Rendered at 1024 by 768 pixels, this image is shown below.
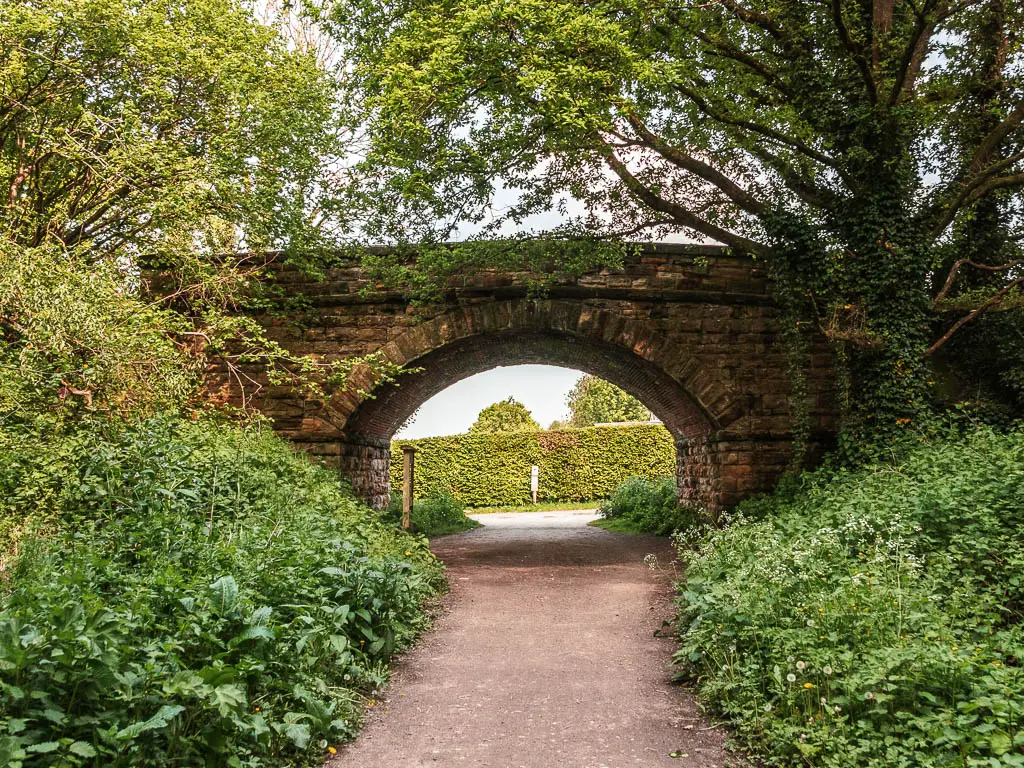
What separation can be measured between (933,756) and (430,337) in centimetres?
779

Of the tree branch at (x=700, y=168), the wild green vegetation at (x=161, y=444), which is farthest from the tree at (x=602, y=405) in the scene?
the wild green vegetation at (x=161, y=444)

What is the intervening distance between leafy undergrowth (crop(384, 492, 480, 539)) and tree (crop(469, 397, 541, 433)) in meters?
20.3

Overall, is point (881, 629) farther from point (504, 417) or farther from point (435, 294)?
point (504, 417)

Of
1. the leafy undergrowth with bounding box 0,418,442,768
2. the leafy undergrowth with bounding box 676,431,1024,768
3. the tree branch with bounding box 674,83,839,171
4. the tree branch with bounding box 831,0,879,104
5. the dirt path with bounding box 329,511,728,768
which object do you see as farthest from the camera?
the tree branch with bounding box 674,83,839,171

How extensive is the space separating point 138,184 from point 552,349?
6149 millimetres

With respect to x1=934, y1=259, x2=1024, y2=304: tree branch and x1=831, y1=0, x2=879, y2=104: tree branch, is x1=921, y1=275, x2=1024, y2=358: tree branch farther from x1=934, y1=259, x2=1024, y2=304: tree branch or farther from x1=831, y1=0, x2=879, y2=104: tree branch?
x1=831, y1=0, x2=879, y2=104: tree branch

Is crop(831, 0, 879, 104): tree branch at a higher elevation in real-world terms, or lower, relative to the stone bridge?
higher

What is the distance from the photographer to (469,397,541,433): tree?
37.1m

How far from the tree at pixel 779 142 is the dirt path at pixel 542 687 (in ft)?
13.6

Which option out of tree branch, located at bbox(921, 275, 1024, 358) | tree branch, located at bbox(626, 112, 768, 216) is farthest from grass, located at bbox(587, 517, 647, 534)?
tree branch, located at bbox(626, 112, 768, 216)

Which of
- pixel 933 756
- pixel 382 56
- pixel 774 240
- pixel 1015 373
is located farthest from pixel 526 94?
pixel 1015 373

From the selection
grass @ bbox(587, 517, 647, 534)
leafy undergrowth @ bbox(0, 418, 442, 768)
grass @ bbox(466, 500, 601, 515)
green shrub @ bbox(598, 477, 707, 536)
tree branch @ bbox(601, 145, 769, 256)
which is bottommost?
grass @ bbox(466, 500, 601, 515)

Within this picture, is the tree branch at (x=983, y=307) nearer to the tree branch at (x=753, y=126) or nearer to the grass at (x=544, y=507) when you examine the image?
the tree branch at (x=753, y=126)

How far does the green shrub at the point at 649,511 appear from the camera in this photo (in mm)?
11391
